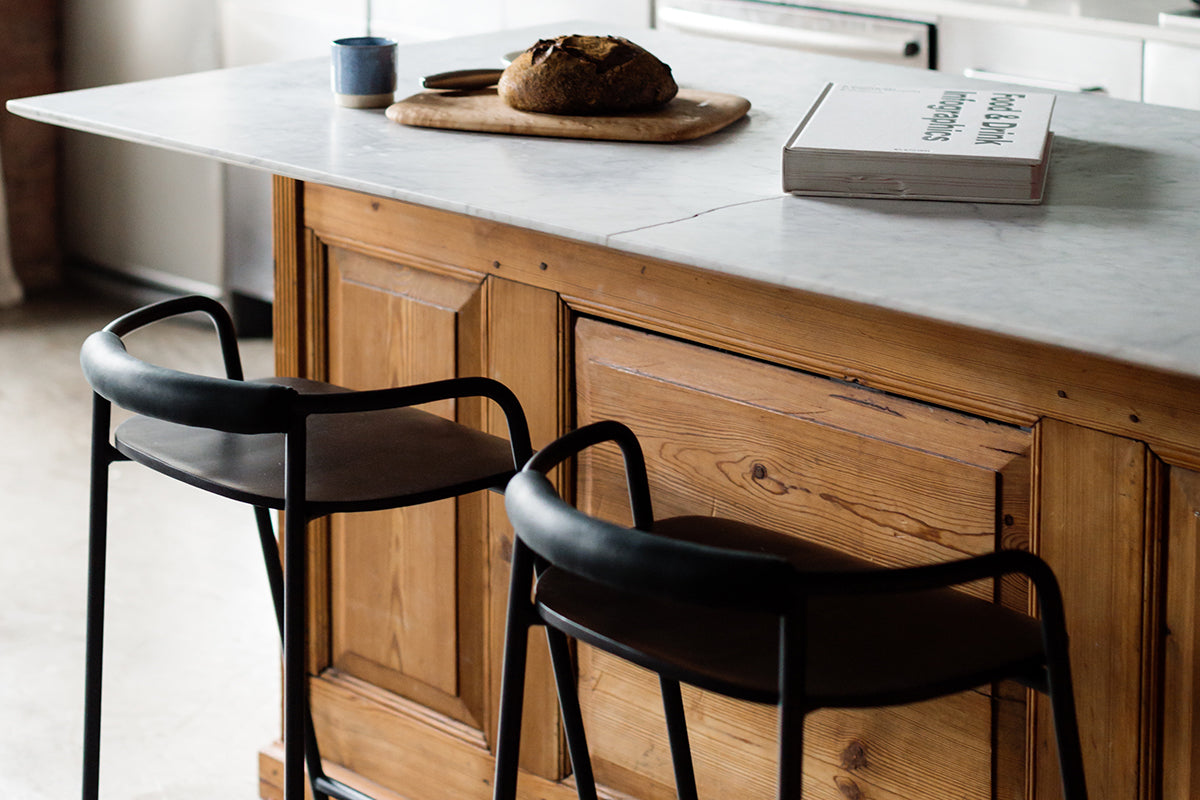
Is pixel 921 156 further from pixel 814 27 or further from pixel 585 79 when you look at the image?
pixel 814 27

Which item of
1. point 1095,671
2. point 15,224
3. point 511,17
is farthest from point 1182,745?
point 15,224

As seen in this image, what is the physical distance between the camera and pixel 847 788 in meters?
1.62

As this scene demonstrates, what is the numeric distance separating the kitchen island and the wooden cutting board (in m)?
0.02

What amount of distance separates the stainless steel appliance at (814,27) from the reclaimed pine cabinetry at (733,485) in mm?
1680

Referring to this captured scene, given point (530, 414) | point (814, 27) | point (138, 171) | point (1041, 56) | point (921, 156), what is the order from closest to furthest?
1. point (921, 156)
2. point (530, 414)
3. point (1041, 56)
4. point (814, 27)
5. point (138, 171)

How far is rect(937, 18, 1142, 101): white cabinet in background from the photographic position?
2.88 m

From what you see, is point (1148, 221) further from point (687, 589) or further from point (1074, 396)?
point (687, 589)

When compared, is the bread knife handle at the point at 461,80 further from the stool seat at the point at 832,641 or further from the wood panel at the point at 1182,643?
the wood panel at the point at 1182,643

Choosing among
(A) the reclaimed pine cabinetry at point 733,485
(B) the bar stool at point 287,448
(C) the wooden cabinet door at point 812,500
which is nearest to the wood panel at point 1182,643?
(A) the reclaimed pine cabinetry at point 733,485

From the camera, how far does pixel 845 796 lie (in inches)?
63.7

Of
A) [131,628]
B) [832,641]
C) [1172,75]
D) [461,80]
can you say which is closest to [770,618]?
[832,641]

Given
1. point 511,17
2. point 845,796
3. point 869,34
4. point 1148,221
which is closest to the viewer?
point 1148,221

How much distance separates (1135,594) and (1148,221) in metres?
0.39

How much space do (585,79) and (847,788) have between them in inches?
36.0
